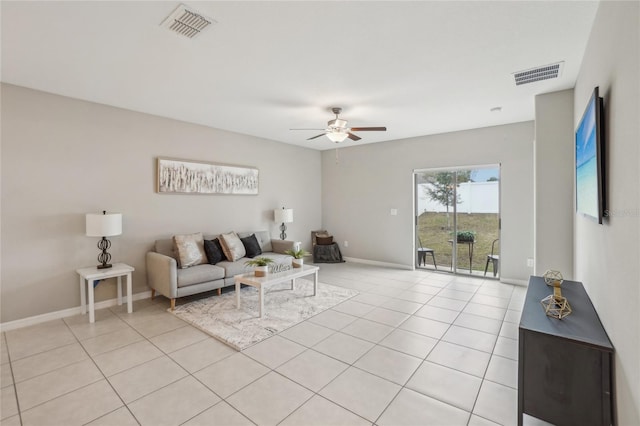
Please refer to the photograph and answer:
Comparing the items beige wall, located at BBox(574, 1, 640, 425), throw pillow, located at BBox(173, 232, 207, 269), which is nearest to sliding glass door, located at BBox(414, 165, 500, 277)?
beige wall, located at BBox(574, 1, 640, 425)

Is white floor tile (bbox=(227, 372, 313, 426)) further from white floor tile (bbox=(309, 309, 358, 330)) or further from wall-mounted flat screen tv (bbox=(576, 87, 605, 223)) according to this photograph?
wall-mounted flat screen tv (bbox=(576, 87, 605, 223))

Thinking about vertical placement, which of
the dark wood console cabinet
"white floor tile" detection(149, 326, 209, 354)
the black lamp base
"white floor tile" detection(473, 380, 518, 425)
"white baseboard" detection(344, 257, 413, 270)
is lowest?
"white floor tile" detection(473, 380, 518, 425)

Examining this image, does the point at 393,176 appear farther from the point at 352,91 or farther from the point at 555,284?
the point at 555,284

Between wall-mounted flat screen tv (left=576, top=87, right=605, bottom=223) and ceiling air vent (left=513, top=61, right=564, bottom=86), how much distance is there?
1.03 meters

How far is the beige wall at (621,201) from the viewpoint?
1.27 meters

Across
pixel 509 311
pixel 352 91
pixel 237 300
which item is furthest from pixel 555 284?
pixel 237 300

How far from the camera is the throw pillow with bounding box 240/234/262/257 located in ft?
17.0

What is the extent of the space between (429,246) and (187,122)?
5.16 metres

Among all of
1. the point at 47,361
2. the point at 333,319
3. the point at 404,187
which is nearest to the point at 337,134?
the point at 333,319

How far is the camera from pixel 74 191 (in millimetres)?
3736

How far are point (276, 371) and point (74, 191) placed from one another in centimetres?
344

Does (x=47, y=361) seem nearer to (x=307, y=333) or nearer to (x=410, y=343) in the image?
(x=307, y=333)

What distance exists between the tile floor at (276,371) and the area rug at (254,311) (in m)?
0.14

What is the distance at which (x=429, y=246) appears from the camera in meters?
6.14
